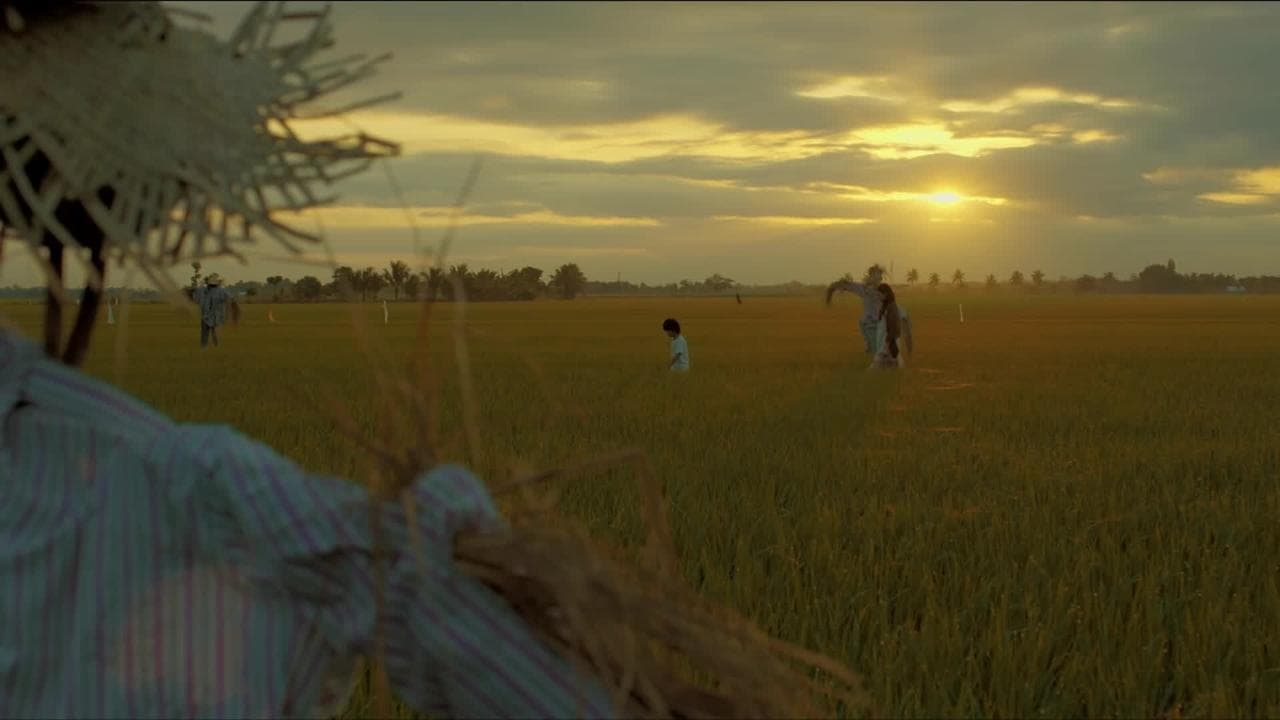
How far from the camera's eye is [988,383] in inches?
531

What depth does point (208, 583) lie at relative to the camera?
1.14 meters

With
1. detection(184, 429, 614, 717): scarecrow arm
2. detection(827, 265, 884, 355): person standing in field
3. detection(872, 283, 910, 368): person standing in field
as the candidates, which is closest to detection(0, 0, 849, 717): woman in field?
detection(184, 429, 614, 717): scarecrow arm

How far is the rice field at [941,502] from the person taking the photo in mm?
3057

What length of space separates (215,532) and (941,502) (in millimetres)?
5015

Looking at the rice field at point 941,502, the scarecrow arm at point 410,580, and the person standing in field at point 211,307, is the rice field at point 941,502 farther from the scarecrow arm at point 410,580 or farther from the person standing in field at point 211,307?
the person standing in field at point 211,307

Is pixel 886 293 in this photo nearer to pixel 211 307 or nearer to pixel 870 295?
pixel 870 295

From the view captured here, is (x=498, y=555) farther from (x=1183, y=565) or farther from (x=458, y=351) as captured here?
(x=1183, y=565)

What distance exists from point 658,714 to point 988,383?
13.0 meters

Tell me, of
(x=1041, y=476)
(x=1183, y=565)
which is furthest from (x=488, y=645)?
(x=1041, y=476)

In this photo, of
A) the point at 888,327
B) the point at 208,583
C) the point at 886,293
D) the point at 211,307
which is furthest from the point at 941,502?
the point at 211,307

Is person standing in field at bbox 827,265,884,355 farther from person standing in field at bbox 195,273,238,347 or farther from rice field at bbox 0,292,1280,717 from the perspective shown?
person standing in field at bbox 195,273,238,347

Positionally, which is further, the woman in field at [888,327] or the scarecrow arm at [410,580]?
the woman in field at [888,327]

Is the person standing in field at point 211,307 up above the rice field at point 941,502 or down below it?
above

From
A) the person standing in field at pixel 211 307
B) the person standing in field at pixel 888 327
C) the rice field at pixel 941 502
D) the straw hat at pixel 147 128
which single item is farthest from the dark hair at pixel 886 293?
the straw hat at pixel 147 128
